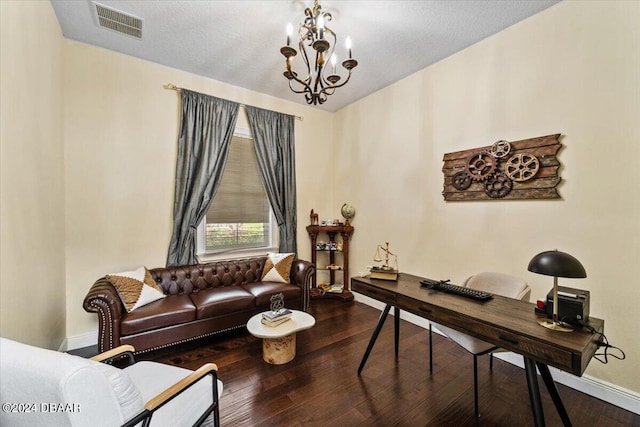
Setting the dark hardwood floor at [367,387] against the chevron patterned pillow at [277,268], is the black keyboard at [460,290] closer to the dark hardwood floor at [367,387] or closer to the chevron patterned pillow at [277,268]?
the dark hardwood floor at [367,387]

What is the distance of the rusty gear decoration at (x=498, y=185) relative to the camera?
2.49 m

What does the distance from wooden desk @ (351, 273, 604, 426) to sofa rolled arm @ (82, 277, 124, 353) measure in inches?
91.9

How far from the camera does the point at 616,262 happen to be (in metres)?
1.95

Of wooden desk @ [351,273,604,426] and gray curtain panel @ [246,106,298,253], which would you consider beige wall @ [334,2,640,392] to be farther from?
gray curtain panel @ [246,106,298,253]

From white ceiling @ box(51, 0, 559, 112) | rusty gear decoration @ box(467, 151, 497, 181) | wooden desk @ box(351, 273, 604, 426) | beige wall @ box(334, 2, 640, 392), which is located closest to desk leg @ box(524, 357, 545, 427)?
wooden desk @ box(351, 273, 604, 426)

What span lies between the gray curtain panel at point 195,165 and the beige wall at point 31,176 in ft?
3.50

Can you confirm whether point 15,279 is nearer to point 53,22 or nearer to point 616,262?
point 53,22

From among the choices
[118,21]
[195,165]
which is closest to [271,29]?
[118,21]

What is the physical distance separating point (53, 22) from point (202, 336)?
3.28 metres

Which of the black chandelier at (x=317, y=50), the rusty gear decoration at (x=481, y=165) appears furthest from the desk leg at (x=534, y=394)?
the black chandelier at (x=317, y=50)

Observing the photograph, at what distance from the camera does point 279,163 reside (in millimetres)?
4066

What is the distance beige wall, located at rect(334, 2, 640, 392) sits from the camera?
75.5 inches

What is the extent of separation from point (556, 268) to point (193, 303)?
3.00 metres

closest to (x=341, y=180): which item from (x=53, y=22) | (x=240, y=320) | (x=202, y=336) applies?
(x=240, y=320)
